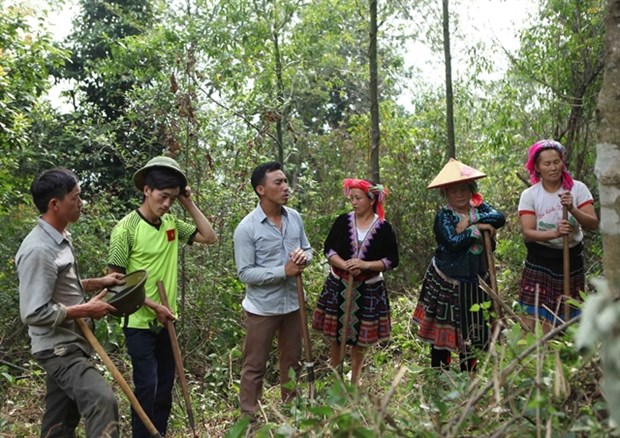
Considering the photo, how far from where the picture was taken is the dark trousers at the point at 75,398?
355cm

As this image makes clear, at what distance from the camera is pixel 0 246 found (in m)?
8.48

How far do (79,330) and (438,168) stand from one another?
732 cm

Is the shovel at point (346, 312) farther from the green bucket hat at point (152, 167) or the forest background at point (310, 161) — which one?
the green bucket hat at point (152, 167)

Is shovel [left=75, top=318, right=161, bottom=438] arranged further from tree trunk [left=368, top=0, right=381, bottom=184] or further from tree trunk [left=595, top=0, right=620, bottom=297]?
tree trunk [left=368, top=0, right=381, bottom=184]

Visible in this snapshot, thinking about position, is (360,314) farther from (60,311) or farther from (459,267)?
(60,311)

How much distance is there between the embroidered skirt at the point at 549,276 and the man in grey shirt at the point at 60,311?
2791mm

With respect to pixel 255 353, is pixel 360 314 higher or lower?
higher

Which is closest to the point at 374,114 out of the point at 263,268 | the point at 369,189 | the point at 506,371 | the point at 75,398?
the point at 369,189

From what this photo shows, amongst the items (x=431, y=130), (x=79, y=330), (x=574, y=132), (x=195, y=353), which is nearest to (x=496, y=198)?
(x=431, y=130)

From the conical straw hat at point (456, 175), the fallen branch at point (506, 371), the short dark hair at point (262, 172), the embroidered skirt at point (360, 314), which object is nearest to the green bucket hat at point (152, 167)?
the short dark hair at point (262, 172)

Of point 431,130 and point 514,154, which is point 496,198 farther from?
point 431,130

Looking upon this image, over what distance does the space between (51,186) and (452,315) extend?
2.73 metres

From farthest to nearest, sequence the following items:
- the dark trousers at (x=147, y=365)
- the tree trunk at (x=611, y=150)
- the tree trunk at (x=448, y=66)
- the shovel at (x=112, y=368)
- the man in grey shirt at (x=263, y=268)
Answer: the tree trunk at (x=448, y=66), the man in grey shirt at (x=263, y=268), the dark trousers at (x=147, y=365), the shovel at (x=112, y=368), the tree trunk at (x=611, y=150)

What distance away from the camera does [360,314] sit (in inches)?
212
